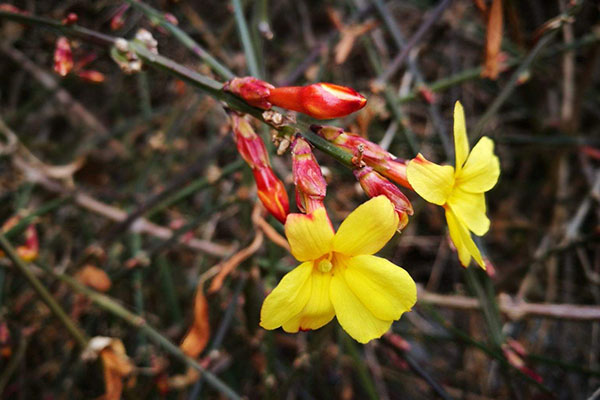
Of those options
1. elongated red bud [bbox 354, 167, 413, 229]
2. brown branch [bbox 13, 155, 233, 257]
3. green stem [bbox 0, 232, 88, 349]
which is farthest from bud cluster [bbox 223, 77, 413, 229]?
brown branch [bbox 13, 155, 233, 257]

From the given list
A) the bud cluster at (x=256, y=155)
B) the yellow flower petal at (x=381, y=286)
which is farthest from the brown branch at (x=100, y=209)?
the yellow flower petal at (x=381, y=286)

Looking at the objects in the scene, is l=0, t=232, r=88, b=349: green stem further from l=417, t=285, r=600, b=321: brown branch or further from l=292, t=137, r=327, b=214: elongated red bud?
l=417, t=285, r=600, b=321: brown branch

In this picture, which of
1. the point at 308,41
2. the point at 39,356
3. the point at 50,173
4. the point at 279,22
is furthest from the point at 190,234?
the point at 279,22

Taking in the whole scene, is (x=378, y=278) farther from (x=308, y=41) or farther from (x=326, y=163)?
(x=308, y=41)

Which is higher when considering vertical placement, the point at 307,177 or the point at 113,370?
the point at 307,177

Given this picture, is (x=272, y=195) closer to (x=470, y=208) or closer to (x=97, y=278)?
(x=470, y=208)

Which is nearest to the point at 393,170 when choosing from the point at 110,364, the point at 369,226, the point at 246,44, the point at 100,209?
the point at 369,226

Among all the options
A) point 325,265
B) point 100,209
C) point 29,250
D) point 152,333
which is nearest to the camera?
point 325,265
